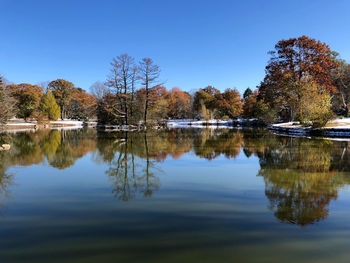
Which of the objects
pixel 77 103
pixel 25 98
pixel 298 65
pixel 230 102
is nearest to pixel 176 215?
pixel 298 65

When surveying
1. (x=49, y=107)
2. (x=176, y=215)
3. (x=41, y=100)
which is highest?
(x=41, y=100)

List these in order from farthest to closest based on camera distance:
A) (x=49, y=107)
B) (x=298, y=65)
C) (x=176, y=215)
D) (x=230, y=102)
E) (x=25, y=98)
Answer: (x=230, y=102)
(x=25, y=98)
(x=49, y=107)
(x=298, y=65)
(x=176, y=215)

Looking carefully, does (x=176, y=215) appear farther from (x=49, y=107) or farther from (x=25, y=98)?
(x=25, y=98)

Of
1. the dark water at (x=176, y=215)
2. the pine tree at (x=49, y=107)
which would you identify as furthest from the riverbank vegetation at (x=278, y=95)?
the dark water at (x=176, y=215)

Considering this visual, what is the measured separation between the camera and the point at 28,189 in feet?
17.3

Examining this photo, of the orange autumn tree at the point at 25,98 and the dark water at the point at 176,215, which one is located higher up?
the orange autumn tree at the point at 25,98

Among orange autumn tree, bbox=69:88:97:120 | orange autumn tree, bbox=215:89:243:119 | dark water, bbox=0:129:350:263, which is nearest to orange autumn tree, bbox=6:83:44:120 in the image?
orange autumn tree, bbox=69:88:97:120

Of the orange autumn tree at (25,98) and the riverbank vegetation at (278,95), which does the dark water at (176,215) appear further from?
the orange autumn tree at (25,98)

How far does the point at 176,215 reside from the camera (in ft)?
12.2

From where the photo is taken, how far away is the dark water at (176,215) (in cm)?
269

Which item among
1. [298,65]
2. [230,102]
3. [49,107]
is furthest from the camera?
[230,102]

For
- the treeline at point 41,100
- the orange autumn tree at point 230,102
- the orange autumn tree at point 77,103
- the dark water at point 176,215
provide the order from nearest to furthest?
the dark water at point 176,215 < the treeline at point 41,100 < the orange autumn tree at point 230,102 < the orange autumn tree at point 77,103

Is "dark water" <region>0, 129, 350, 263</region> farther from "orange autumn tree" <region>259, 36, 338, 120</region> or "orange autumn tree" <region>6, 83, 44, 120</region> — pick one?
"orange autumn tree" <region>6, 83, 44, 120</region>

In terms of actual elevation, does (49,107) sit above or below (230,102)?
below
